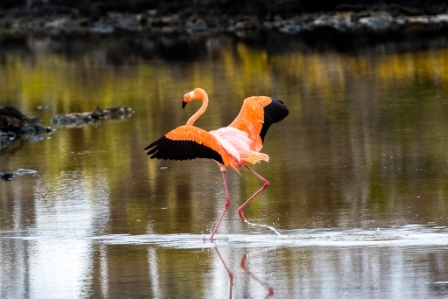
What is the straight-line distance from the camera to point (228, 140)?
10258 millimetres

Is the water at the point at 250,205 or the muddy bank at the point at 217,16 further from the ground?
the muddy bank at the point at 217,16

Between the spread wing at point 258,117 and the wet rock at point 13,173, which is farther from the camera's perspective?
the wet rock at point 13,173

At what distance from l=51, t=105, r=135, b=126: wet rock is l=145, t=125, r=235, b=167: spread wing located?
10213 millimetres

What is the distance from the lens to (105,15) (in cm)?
5588

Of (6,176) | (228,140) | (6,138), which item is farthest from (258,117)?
(6,138)

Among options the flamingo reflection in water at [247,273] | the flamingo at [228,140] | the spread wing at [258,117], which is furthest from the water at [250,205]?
the spread wing at [258,117]

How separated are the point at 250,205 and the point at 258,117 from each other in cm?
115

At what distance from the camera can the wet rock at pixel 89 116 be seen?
20.1 metres

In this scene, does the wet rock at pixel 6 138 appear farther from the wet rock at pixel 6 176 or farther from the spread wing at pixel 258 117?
the spread wing at pixel 258 117

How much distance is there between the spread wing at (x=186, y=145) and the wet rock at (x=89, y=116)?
10.2 m

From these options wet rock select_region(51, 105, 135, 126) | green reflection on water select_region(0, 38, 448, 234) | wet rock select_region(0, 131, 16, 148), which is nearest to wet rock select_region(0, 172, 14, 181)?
green reflection on water select_region(0, 38, 448, 234)

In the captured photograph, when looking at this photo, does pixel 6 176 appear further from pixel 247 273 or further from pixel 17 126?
pixel 247 273

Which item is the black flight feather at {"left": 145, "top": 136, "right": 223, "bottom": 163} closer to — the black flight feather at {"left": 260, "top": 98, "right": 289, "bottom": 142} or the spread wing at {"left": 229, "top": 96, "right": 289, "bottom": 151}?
the spread wing at {"left": 229, "top": 96, "right": 289, "bottom": 151}

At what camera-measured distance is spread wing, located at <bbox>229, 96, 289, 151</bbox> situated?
10727mm
